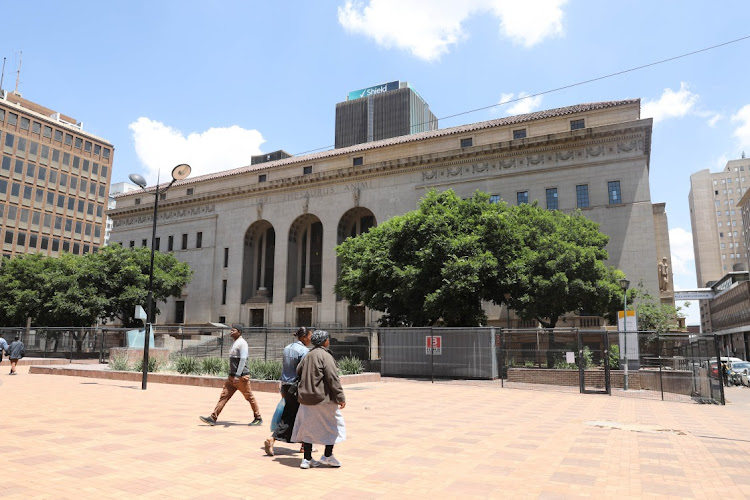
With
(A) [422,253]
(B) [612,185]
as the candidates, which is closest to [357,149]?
(B) [612,185]

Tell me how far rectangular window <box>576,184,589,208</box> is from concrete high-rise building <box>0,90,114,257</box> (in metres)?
70.7

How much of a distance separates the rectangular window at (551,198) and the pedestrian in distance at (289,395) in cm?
3784

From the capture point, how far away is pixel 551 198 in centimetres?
4269

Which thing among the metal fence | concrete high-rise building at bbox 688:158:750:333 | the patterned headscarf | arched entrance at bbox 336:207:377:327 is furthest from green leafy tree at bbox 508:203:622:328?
concrete high-rise building at bbox 688:158:750:333

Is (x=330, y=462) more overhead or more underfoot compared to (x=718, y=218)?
more underfoot

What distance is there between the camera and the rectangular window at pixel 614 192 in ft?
133

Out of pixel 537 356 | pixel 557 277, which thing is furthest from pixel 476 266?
pixel 537 356

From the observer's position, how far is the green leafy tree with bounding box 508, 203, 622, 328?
2848cm

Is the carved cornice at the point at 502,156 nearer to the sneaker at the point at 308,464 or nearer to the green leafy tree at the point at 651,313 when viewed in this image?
A: the green leafy tree at the point at 651,313

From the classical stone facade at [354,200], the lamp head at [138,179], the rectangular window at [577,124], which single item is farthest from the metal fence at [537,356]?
the rectangular window at [577,124]

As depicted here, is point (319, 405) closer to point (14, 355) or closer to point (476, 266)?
point (476, 266)

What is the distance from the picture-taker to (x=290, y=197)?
2199 inches

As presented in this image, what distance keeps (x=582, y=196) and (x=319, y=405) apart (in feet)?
130

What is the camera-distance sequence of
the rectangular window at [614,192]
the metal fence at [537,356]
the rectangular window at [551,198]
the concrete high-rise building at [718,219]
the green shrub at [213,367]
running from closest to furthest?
1. the metal fence at [537,356]
2. the green shrub at [213,367]
3. the rectangular window at [614,192]
4. the rectangular window at [551,198]
5. the concrete high-rise building at [718,219]
